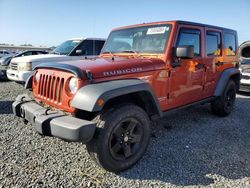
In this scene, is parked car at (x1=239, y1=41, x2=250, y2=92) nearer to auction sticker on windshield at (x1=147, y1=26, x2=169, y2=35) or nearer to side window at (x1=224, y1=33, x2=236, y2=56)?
side window at (x1=224, y1=33, x2=236, y2=56)

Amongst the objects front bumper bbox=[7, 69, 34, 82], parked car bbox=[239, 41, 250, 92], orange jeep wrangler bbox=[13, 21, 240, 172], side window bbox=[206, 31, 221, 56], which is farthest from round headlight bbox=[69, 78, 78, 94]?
parked car bbox=[239, 41, 250, 92]

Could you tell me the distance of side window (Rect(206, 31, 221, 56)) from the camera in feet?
14.5

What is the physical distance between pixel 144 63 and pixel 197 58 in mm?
1395

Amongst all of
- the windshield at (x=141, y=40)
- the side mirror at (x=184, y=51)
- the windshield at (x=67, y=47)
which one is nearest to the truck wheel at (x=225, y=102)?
the side mirror at (x=184, y=51)

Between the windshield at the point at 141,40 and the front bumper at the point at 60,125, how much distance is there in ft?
5.89

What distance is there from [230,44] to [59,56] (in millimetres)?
4994

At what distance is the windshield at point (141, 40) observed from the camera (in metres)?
3.58

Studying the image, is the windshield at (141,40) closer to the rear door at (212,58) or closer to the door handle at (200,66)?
the door handle at (200,66)

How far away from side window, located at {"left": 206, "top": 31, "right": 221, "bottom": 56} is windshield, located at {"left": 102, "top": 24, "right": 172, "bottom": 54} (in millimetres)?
1258

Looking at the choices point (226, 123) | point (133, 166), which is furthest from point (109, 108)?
point (226, 123)

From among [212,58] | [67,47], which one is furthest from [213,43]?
[67,47]

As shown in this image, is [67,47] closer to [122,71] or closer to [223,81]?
[223,81]

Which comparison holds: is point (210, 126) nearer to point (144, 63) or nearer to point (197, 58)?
point (197, 58)

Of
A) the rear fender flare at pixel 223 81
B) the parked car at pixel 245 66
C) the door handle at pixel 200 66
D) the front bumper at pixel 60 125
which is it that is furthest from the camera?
the parked car at pixel 245 66
